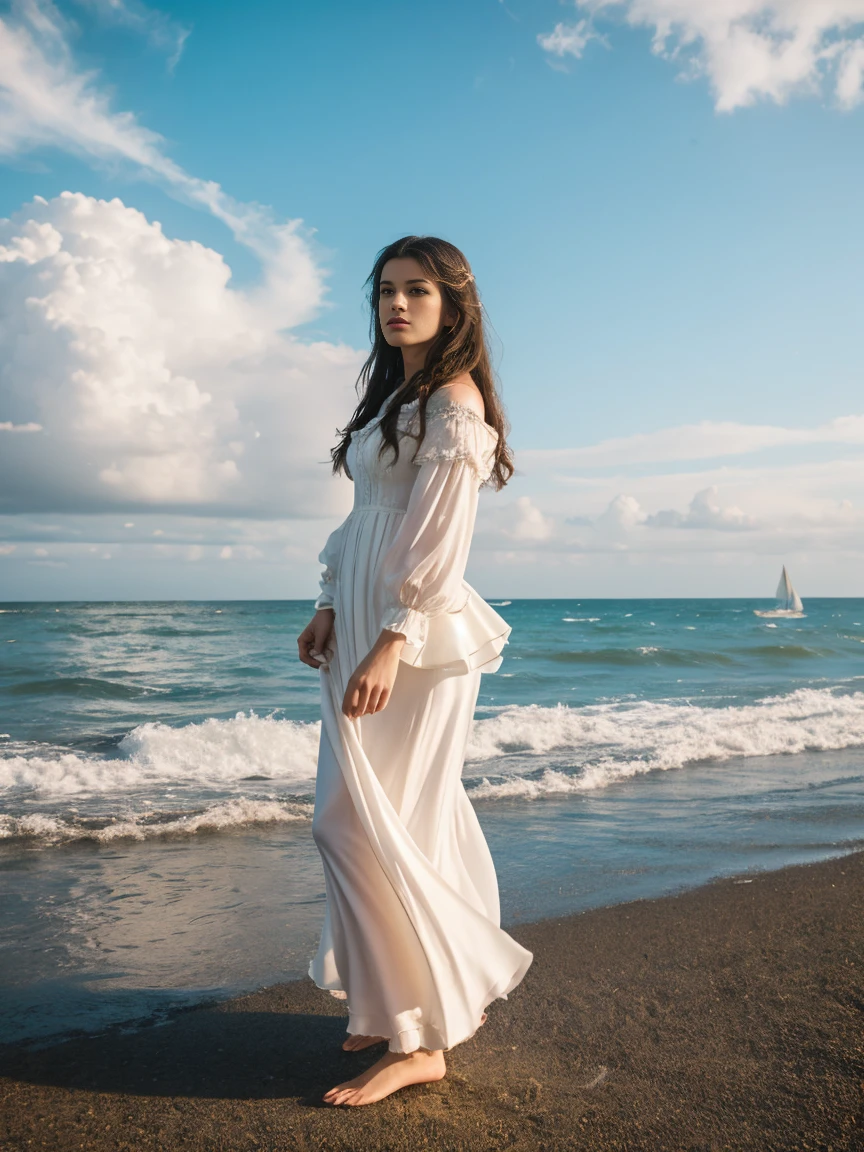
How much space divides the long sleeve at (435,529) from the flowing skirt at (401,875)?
0.21 meters

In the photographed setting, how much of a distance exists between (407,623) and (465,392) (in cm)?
67

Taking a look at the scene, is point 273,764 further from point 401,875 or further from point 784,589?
point 784,589

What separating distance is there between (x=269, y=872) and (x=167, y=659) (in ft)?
65.4

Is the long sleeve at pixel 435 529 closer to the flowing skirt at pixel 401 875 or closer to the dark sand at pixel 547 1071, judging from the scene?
the flowing skirt at pixel 401 875

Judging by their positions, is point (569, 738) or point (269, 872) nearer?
point (269, 872)

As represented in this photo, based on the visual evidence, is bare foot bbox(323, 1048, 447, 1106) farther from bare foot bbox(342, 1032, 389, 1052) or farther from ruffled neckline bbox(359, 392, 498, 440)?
ruffled neckline bbox(359, 392, 498, 440)

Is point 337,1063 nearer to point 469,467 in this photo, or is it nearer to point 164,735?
point 469,467

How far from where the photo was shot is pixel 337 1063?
249 centimetres

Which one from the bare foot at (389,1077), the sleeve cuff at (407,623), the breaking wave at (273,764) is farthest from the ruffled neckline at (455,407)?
the breaking wave at (273,764)

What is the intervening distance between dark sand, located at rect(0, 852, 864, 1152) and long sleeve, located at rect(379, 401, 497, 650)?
1.23 metres

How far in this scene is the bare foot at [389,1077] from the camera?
222 centimetres

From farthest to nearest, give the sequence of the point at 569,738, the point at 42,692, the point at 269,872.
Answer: the point at 42,692 < the point at 569,738 < the point at 269,872

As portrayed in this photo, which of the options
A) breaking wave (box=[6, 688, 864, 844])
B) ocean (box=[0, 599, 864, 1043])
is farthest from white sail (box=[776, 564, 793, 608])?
breaking wave (box=[6, 688, 864, 844])

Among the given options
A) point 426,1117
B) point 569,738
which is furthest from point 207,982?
point 569,738
